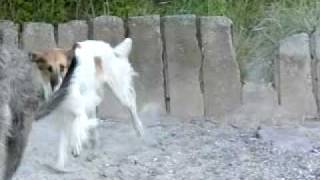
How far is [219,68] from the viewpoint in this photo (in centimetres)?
919

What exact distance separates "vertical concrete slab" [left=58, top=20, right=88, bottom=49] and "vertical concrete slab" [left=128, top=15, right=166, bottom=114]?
16.4 inches

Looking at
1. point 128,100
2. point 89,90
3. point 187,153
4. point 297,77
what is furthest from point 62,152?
point 297,77

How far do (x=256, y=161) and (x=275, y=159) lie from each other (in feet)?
0.47

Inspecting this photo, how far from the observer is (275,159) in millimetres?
7750

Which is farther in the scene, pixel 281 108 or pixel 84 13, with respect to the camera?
pixel 84 13

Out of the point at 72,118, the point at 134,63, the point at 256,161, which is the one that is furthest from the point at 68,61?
the point at 256,161

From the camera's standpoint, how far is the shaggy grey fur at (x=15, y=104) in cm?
645

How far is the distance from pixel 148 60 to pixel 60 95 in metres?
1.40

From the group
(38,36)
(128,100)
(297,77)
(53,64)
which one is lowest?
(128,100)

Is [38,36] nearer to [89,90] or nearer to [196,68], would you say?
[89,90]

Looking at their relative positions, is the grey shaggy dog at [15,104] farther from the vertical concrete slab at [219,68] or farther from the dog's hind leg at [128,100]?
the vertical concrete slab at [219,68]

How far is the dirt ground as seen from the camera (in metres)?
7.44

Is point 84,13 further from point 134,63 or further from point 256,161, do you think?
point 256,161

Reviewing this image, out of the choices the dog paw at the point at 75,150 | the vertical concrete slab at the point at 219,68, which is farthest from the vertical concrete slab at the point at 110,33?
the dog paw at the point at 75,150
